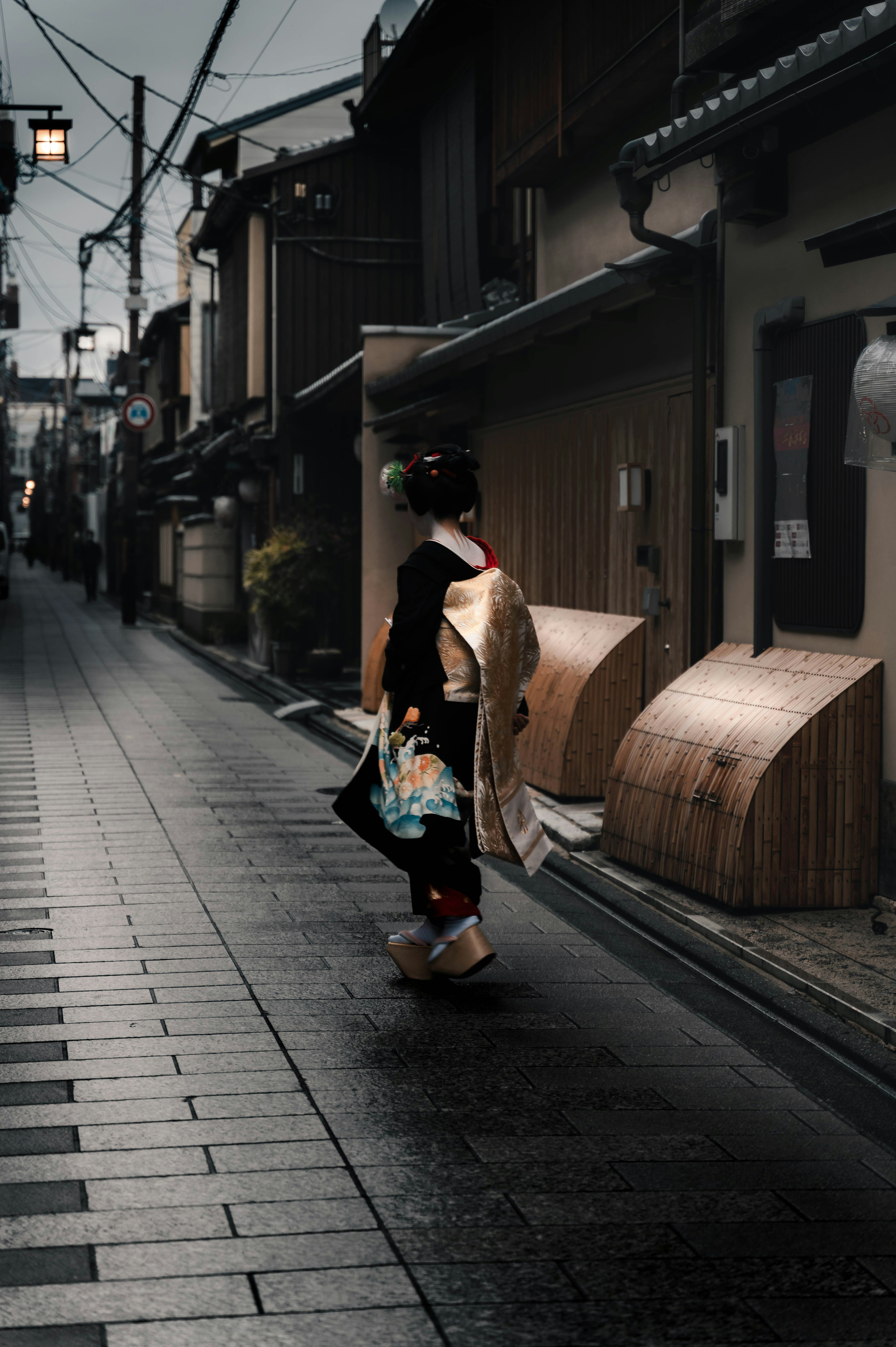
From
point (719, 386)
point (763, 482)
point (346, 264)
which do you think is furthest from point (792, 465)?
point (346, 264)

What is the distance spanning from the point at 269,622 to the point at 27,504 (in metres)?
124

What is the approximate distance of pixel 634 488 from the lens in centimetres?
1053

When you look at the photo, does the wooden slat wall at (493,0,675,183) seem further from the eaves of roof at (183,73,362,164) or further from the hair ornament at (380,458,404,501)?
the eaves of roof at (183,73,362,164)

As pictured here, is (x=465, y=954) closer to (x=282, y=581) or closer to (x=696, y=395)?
(x=696, y=395)

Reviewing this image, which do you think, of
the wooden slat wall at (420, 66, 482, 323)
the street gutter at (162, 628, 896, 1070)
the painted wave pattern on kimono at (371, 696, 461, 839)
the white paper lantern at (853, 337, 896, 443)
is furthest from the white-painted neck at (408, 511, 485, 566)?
the wooden slat wall at (420, 66, 482, 323)

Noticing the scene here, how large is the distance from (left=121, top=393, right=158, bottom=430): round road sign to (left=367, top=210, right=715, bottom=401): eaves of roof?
1864 centimetres

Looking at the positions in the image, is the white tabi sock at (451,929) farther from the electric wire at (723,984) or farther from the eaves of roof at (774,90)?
the eaves of roof at (774,90)

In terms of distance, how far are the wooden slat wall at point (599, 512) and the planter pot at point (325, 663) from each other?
20.2 feet

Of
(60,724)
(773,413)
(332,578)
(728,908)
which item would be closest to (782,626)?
(773,413)

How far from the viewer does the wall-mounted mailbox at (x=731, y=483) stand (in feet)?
28.3

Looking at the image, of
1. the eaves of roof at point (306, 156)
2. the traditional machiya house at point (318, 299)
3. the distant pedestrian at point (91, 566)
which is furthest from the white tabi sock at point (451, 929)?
the distant pedestrian at point (91, 566)

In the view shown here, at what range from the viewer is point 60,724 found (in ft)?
50.2

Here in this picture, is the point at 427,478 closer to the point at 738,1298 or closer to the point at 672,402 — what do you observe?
the point at 738,1298

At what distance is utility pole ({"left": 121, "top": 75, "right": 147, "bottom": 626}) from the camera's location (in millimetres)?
30891
